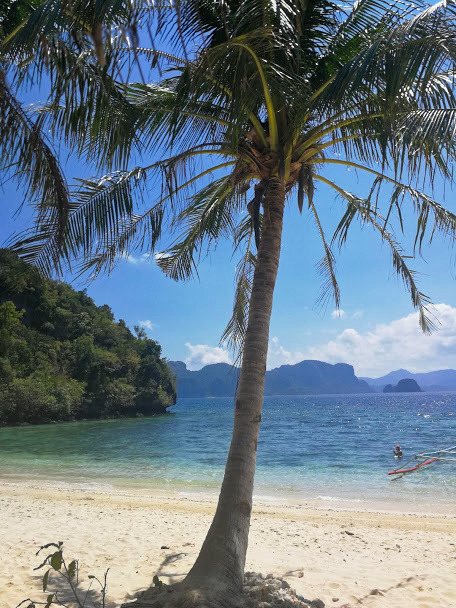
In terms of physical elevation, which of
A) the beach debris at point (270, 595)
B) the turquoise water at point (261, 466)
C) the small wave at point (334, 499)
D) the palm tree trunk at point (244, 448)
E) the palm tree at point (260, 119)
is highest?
the palm tree at point (260, 119)

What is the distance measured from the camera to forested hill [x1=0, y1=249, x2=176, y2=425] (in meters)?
41.3

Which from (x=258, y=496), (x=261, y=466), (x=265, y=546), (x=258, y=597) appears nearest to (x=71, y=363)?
(x=261, y=466)

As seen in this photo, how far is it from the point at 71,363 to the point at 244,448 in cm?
4937

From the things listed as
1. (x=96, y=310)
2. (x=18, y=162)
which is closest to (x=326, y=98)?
(x=18, y=162)

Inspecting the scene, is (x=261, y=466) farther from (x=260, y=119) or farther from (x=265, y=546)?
(x=260, y=119)

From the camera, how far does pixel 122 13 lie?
11.7ft

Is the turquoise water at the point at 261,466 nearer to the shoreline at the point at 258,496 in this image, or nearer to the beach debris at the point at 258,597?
the shoreline at the point at 258,496

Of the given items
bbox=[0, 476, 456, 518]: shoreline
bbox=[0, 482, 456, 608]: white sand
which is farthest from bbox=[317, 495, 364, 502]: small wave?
bbox=[0, 482, 456, 608]: white sand

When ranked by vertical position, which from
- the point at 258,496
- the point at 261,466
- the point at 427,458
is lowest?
the point at 261,466

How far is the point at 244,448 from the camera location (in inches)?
158

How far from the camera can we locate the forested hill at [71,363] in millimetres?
41281

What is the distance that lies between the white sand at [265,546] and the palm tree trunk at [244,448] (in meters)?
1.25

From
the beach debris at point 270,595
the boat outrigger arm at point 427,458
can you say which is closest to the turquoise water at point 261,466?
the boat outrigger arm at point 427,458

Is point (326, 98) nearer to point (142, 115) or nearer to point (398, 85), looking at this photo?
point (398, 85)
